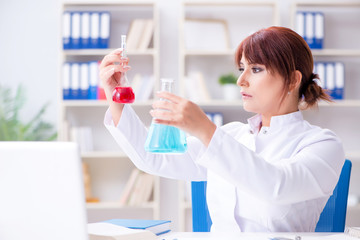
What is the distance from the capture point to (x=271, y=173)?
117 centimetres

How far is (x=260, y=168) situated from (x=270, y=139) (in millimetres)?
393

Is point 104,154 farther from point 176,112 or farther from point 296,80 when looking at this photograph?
point 176,112

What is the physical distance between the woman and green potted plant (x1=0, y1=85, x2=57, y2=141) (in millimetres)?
2116

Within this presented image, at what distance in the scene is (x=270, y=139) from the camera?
1534mm

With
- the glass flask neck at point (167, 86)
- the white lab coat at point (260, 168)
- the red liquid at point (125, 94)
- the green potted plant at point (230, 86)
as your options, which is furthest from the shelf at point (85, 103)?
the glass flask neck at point (167, 86)

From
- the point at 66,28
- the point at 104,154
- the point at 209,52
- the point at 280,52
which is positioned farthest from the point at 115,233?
the point at 66,28

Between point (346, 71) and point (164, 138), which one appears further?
point (346, 71)

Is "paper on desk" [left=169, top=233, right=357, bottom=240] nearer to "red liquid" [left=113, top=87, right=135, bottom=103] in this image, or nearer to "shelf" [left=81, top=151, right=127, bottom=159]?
"red liquid" [left=113, top=87, right=135, bottom=103]

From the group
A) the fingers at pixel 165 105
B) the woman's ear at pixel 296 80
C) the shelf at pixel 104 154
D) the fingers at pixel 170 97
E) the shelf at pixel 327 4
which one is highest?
the shelf at pixel 327 4

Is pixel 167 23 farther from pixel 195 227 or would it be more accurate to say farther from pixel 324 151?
pixel 324 151

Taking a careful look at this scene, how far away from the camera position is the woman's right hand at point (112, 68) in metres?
1.36

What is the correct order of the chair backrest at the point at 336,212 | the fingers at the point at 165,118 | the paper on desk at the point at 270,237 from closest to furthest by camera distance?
the fingers at the point at 165,118 < the paper on desk at the point at 270,237 < the chair backrest at the point at 336,212

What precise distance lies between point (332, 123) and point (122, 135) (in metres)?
2.65

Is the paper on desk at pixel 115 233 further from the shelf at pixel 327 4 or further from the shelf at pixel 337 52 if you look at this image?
the shelf at pixel 327 4
